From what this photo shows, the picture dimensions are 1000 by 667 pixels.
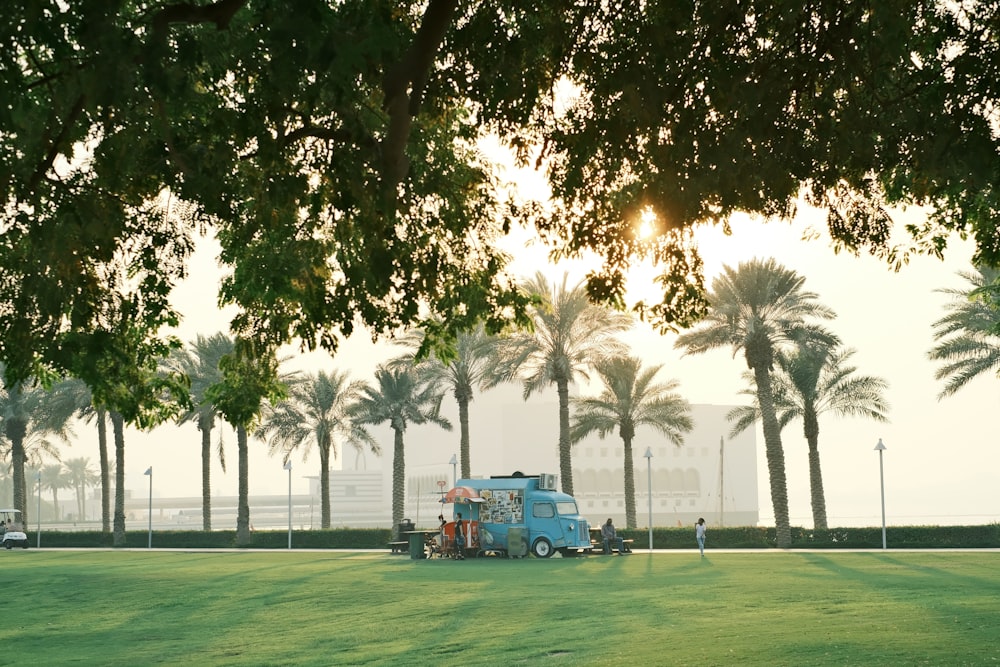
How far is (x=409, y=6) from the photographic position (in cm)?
1116

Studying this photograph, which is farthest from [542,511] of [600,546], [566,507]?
[600,546]

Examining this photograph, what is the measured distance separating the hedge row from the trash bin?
14.0m

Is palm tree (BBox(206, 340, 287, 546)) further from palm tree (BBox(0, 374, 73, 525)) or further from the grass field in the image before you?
palm tree (BBox(0, 374, 73, 525))

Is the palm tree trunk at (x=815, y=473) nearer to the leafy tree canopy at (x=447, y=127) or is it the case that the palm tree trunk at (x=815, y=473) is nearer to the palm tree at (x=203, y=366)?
the palm tree at (x=203, y=366)

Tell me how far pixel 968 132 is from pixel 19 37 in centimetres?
693

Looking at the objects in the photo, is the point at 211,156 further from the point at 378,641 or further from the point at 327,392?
the point at 327,392

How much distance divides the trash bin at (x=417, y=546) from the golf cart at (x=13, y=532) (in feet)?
111

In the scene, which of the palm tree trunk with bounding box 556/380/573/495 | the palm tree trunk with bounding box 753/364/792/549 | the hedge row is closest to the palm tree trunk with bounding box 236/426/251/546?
the hedge row

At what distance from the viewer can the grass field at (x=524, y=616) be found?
14578 millimetres

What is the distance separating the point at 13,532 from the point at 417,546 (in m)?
34.8

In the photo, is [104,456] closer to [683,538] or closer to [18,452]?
[18,452]

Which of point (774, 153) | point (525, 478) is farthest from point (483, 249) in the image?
point (525, 478)

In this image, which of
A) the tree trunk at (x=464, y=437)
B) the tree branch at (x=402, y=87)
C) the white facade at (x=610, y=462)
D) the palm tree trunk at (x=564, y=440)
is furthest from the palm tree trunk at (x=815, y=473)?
the white facade at (x=610, y=462)

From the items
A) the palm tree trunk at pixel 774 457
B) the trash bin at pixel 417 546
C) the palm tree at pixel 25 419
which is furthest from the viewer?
the palm tree at pixel 25 419
